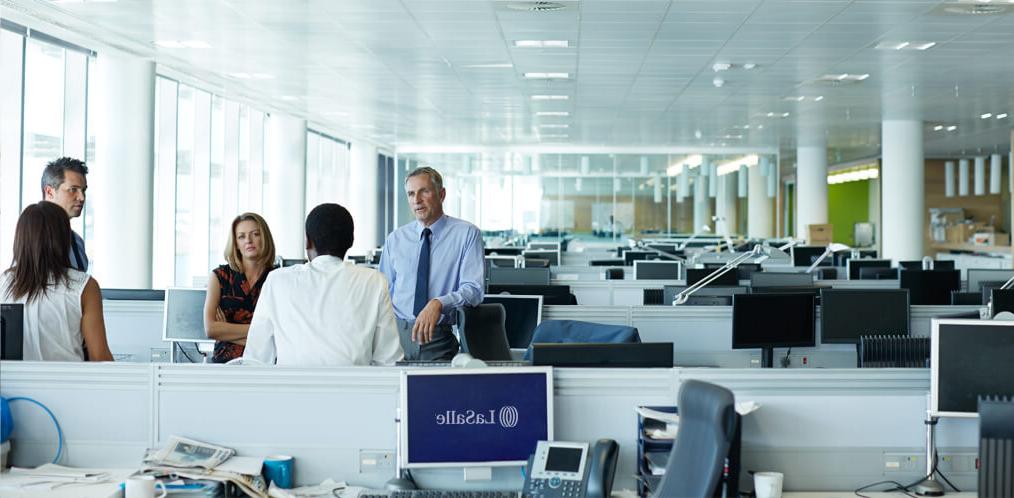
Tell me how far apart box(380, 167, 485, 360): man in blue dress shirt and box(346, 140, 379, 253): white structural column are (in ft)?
60.8

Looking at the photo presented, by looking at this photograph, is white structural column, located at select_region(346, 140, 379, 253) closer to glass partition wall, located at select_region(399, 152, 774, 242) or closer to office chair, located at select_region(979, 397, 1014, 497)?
glass partition wall, located at select_region(399, 152, 774, 242)

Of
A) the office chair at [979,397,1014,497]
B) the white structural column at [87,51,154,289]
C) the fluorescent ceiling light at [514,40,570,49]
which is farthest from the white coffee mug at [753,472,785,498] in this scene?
the white structural column at [87,51,154,289]

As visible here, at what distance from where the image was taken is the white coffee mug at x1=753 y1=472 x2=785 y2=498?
2.89 m

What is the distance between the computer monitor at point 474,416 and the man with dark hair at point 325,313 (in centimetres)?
45

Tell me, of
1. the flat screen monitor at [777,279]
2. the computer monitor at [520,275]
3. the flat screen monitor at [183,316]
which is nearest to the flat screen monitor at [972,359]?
the flat screen monitor at [183,316]

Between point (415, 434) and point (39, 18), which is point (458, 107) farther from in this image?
point (415, 434)

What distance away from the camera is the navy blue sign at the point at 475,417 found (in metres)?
2.94

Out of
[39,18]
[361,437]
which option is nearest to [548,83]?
[39,18]

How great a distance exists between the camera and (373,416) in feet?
10.00

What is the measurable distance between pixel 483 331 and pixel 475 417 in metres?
1.58

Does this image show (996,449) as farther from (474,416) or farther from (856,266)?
(856,266)

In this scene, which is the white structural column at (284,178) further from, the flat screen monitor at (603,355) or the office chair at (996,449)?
the office chair at (996,449)

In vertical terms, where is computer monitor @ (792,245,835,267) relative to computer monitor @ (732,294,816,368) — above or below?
above

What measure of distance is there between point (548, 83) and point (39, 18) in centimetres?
585
